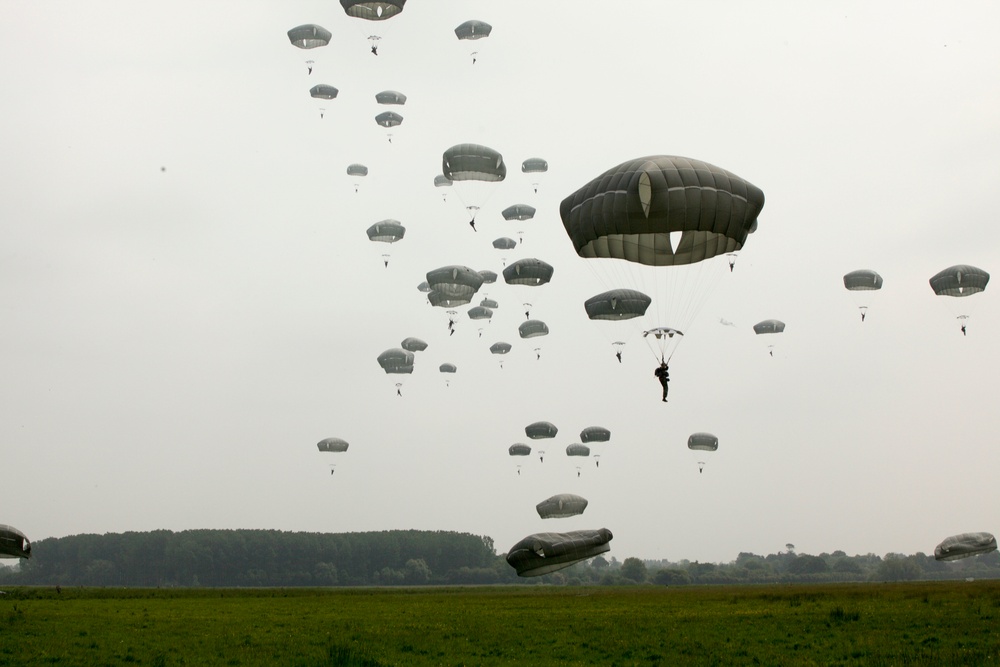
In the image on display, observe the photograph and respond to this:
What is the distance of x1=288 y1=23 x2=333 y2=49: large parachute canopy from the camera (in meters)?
62.5

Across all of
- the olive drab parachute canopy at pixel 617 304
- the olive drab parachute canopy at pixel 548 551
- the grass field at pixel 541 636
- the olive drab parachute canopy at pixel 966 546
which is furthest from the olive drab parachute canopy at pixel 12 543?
the olive drab parachute canopy at pixel 966 546

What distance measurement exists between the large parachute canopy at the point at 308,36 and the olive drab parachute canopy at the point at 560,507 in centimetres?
3646

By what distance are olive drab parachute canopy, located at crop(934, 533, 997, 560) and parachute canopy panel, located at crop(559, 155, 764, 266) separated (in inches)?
2332

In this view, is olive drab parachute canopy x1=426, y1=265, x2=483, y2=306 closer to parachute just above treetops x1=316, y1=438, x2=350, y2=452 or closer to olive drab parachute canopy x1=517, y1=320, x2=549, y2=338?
olive drab parachute canopy x1=517, y1=320, x2=549, y2=338

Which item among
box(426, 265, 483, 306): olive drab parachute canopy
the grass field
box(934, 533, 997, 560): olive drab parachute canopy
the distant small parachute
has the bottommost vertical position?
the grass field

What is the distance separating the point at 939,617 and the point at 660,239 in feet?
52.1

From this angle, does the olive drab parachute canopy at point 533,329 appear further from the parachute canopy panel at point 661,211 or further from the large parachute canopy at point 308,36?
the parachute canopy panel at point 661,211

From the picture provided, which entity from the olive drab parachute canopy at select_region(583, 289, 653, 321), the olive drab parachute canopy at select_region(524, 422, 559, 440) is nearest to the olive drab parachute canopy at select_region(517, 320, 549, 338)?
the olive drab parachute canopy at select_region(524, 422, 559, 440)

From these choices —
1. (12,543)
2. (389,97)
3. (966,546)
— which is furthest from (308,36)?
(966,546)

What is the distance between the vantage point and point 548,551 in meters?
54.7

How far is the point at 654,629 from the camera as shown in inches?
1234

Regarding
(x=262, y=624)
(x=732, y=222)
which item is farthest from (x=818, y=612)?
(x=262, y=624)

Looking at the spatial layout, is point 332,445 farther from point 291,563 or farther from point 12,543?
point 291,563

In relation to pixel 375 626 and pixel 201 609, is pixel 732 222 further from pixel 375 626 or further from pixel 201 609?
pixel 201 609
